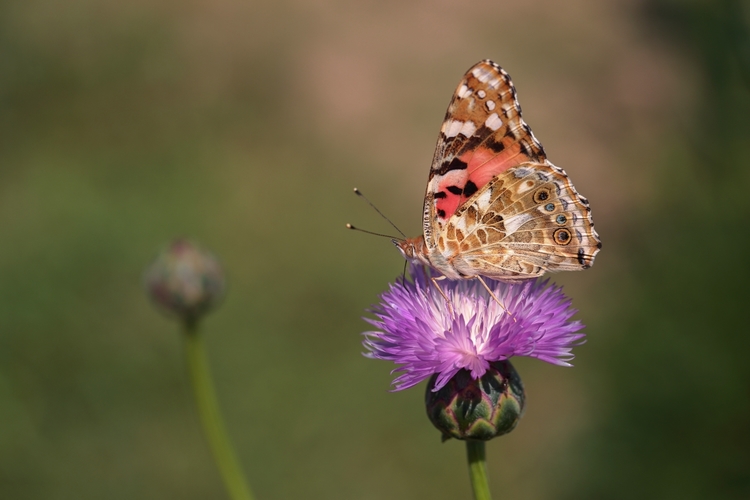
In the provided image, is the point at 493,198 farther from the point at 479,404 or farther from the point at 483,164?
the point at 479,404

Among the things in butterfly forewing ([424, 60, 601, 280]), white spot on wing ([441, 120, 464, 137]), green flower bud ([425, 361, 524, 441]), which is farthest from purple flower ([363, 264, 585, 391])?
white spot on wing ([441, 120, 464, 137])

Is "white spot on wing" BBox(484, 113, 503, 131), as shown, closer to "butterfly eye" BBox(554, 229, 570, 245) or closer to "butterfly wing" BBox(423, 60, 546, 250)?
"butterfly wing" BBox(423, 60, 546, 250)

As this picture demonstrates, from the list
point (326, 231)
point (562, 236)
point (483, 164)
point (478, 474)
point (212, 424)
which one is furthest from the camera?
point (326, 231)

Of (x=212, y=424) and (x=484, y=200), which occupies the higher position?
(x=484, y=200)

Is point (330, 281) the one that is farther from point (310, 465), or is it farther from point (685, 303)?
point (685, 303)

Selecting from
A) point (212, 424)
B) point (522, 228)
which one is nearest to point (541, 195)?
point (522, 228)

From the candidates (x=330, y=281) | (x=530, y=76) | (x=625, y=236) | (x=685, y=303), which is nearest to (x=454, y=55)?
(x=530, y=76)

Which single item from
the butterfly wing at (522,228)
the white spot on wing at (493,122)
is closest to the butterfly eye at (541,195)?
the butterfly wing at (522,228)
